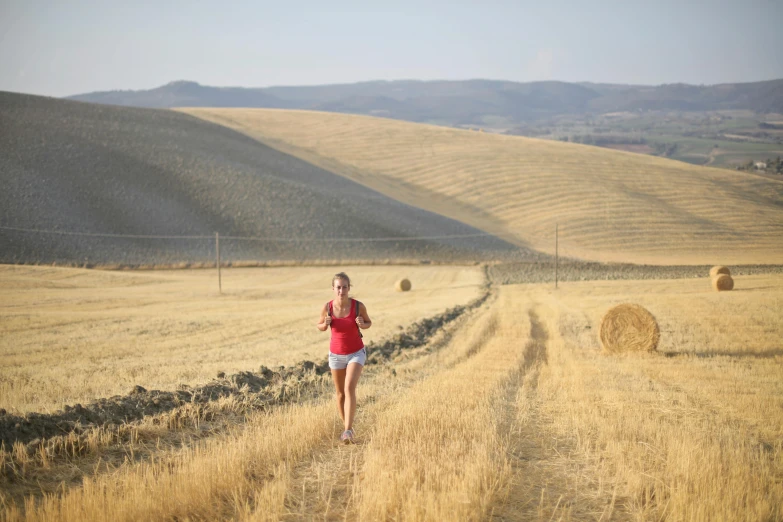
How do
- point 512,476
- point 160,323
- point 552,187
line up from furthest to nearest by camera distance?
point 552,187 < point 160,323 < point 512,476

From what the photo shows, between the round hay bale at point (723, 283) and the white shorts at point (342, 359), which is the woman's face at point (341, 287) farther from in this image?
the round hay bale at point (723, 283)

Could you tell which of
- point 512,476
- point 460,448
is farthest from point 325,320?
point 512,476

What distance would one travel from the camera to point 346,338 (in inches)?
314

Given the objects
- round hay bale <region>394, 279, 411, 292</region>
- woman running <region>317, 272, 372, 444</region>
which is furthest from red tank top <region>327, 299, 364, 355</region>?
round hay bale <region>394, 279, 411, 292</region>

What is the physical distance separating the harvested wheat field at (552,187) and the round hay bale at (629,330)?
22.9 m

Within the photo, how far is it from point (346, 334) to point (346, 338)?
0.16 feet

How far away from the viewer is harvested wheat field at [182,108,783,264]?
49.4 metres

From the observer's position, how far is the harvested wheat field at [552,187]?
49.4m

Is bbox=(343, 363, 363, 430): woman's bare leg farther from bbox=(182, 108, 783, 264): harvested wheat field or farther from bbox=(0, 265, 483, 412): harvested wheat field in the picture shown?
bbox=(182, 108, 783, 264): harvested wheat field

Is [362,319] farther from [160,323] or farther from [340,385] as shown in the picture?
[160,323]

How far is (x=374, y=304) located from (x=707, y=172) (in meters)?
59.9

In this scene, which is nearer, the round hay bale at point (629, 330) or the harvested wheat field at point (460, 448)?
the harvested wheat field at point (460, 448)

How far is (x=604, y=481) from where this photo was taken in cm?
664

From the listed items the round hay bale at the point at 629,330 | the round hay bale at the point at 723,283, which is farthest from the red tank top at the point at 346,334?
the round hay bale at the point at 723,283
